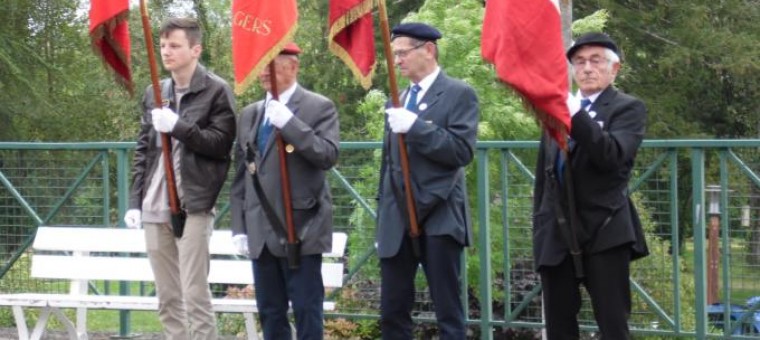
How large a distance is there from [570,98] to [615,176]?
434mm

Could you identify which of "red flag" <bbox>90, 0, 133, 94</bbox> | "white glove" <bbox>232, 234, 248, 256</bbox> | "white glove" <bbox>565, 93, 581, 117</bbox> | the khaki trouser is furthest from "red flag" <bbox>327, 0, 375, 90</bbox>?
"white glove" <bbox>565, 93, 581, 117</bbox>

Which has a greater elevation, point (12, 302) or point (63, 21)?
point (63, 21)

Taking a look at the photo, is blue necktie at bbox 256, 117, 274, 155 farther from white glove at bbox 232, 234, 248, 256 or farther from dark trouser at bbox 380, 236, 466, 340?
dark trouser at bbox 380, 236, 466, 340

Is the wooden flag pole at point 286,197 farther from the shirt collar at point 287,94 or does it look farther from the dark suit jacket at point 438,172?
the dark suit jacket at point 438,172

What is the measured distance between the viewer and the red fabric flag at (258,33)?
6.61 metres

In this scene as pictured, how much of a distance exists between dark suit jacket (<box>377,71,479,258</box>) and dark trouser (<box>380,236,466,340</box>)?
0.06m

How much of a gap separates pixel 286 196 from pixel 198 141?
0.59 meters

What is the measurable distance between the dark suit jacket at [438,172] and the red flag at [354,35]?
0.39 m

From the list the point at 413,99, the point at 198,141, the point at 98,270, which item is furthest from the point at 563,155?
the point at 98,270

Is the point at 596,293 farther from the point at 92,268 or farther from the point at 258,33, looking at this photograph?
the point at 92,268

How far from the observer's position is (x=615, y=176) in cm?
580

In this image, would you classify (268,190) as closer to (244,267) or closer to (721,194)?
(244,267)

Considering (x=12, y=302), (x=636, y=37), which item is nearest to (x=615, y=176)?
(x=12, y=302)

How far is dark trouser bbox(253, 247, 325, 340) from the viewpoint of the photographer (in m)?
6.63
